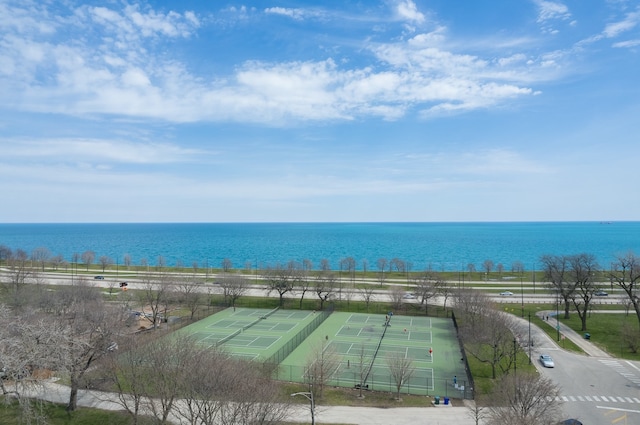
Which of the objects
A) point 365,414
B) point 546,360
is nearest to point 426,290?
point 546,360

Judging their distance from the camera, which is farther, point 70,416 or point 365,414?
point 365,414

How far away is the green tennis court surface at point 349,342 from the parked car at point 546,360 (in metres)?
7.38

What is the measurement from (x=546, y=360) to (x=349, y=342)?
19.3m

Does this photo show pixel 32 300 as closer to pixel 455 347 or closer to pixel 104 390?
pixel 104 390

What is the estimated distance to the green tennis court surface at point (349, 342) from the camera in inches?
1377

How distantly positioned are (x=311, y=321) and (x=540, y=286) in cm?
5337

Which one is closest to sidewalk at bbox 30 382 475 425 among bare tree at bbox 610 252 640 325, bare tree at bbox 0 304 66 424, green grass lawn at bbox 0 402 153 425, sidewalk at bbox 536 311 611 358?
green grass lawn at bbox 0 402 153 425

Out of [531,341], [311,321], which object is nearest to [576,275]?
[531,341]

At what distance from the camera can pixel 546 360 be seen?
3816cm

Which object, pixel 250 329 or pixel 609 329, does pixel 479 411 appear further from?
pixel 609 329

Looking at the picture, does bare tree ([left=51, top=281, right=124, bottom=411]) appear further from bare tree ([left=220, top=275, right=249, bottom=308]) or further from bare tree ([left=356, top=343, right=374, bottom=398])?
bare tree ([left=220, top=275, right=249, bottom=308])

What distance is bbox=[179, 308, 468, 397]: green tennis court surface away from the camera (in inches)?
1377

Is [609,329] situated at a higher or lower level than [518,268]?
lower

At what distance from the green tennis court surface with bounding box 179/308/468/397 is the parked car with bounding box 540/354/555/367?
7.38 meters
